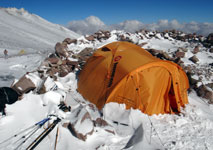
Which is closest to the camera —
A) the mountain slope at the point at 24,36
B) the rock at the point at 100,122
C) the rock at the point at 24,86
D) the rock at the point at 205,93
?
the rock at the point at 100,122

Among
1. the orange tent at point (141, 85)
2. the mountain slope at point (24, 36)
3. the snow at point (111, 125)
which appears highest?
the mountain slope at point (24, 36)

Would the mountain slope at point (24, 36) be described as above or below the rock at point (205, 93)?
above

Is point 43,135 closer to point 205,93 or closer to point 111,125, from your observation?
point 111,125

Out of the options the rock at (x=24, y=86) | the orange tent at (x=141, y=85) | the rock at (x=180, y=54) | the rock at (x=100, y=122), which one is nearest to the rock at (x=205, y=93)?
the orange tent at (x=141, y=85)

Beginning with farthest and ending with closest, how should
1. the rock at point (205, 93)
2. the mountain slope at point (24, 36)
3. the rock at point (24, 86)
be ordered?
the mountain slope at point (24, 36), the rock at point (205, 93), the rock at point (24, 86)

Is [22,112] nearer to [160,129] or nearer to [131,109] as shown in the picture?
[131,109]

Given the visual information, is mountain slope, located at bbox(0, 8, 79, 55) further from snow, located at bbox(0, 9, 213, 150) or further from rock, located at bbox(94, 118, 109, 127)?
rock, located at bbox(94, 118, 109, 127)

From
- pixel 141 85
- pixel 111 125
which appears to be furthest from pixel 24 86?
A: pixel 141 85

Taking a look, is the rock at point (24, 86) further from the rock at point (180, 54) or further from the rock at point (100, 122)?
the rock at point (180, 54)

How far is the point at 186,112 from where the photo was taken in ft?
17.3

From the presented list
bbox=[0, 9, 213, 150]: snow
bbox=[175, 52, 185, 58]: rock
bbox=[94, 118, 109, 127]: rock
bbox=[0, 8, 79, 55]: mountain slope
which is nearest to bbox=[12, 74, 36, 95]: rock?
bbox=[0, 9, 213, 150]: snow

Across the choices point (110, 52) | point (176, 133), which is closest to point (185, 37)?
point (110, 52)

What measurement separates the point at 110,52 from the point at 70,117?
10.5 feet

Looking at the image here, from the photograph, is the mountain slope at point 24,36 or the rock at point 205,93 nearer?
the rock at point 205,93
